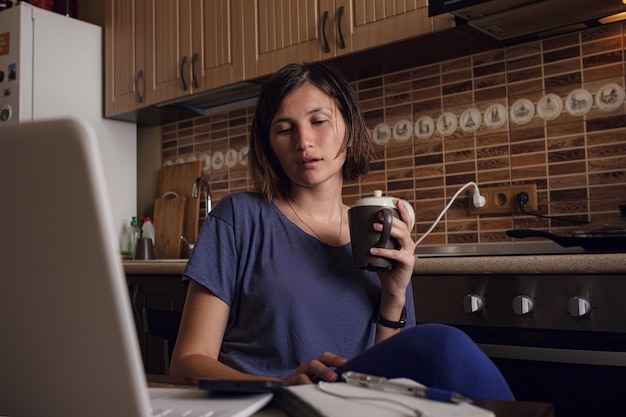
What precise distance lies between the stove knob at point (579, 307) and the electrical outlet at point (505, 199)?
0.71 metres

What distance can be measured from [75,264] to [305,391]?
23 centimetres

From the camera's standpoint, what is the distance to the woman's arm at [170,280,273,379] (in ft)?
3.39

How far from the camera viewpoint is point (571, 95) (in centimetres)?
200

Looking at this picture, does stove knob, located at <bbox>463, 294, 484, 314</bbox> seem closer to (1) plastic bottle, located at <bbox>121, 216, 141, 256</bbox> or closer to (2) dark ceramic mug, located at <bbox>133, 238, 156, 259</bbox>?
(2) dark ceramic mug, located at <bbox>133, 238, 156, 259</bbox>

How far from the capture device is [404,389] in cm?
50

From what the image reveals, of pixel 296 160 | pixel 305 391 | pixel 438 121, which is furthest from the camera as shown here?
pixel 438 121

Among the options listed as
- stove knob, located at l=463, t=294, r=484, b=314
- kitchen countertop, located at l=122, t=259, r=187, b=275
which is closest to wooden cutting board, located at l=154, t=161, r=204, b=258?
kitchen countertop, located at l=122, t=259, r=187, b=275

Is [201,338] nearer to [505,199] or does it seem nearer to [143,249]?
[505,199]

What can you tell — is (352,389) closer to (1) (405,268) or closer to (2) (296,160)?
(1) (405,268)

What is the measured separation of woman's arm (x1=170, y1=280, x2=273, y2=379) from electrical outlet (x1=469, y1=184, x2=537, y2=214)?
121cm

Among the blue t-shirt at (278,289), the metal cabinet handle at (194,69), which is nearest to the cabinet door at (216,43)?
the metal cabinet handle at (194,69)

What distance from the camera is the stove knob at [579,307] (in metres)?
1.35

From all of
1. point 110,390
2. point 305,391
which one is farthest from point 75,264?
point 305,391

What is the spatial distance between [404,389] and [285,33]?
2.00 metres
